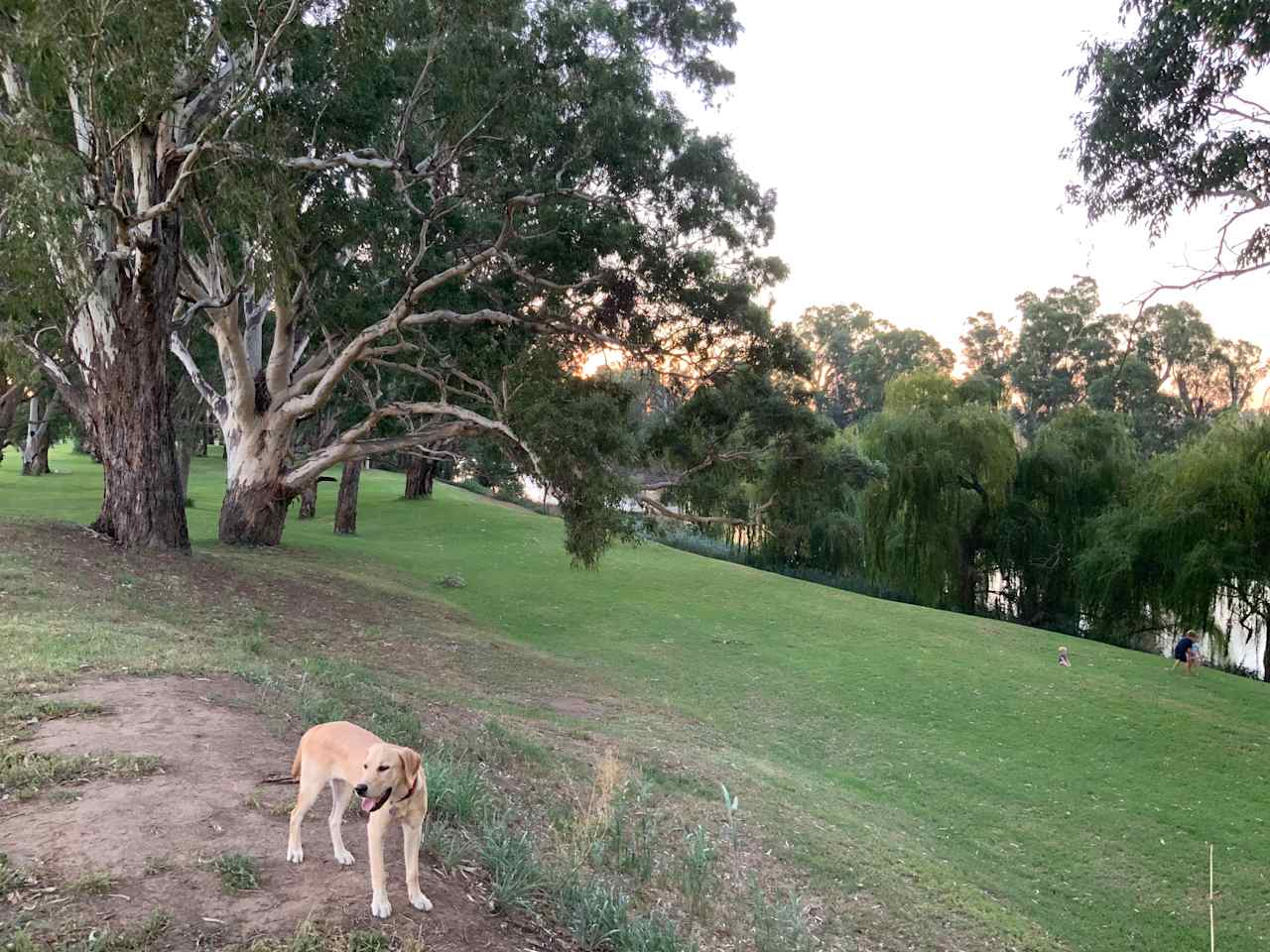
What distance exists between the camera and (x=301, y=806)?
3557mm

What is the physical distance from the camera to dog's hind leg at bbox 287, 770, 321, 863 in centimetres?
355

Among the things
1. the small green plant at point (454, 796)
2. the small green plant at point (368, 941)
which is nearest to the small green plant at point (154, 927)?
the small green plant at point (368, 941)

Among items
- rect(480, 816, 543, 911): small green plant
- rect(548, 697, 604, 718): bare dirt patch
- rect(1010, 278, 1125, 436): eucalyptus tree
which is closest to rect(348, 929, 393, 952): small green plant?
rect(480, 816, 543, 911): small green plant

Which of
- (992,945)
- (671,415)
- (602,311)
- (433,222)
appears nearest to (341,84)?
(433,222)

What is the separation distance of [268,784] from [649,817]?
309cm

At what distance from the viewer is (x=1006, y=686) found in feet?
55.3

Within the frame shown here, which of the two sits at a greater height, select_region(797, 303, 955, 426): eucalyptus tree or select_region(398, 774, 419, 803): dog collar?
select_region(797, 303, 955, 426): eucalyptus tree

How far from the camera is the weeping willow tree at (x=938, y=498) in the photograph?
1133 inches

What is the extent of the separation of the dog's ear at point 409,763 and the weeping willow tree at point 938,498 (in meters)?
27.5

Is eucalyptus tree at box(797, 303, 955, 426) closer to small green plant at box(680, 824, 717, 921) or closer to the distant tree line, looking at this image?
the distant tree line

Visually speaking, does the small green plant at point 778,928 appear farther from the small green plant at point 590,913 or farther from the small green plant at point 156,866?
the small green plant at point 156,866

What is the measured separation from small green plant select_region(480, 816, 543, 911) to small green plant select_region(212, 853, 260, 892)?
3.32ft

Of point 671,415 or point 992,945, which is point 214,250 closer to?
point 671,415

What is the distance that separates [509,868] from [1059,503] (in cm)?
2899
